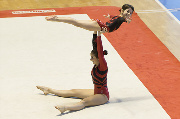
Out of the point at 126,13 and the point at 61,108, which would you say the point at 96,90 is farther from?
the point at 126,13

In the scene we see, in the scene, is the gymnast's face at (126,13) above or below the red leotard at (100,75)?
above

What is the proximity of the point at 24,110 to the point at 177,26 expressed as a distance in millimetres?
4058

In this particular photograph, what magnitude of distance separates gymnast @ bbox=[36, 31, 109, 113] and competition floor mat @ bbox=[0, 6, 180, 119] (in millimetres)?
77

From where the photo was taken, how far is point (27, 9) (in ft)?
26.1

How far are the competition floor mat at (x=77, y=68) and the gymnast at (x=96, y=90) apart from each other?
8 cm

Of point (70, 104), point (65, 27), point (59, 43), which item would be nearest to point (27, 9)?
point (65, 27)

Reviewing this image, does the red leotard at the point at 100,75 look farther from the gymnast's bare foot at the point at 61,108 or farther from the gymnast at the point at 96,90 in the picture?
the gymnast's bare foot at the point at 61,108

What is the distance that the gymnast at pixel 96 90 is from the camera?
4469 millimetres

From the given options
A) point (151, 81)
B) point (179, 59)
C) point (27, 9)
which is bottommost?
point (151, 81)

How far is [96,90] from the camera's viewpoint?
15.2 feet

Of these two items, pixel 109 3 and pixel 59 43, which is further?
pixel 109 3

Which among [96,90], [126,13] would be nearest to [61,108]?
[96,90]

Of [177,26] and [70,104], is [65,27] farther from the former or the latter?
[70,104]

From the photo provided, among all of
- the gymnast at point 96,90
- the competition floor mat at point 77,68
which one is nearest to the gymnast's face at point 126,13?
the gymnast at point 96,90
